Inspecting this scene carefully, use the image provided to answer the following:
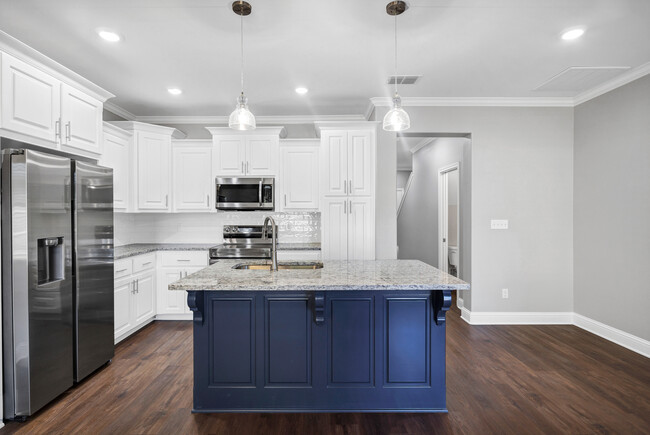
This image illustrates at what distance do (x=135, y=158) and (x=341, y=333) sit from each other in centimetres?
335

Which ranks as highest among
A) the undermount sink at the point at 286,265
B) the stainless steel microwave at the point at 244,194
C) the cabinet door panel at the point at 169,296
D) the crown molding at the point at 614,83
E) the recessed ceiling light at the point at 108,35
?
the recessed ceiling light at the point at 108,35

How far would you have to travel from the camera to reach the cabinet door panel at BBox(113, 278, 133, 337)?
129 inches

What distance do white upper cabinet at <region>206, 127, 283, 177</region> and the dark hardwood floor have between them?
83.1 inches

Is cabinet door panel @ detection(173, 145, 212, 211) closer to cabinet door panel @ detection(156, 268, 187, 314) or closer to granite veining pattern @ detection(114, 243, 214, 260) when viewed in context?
granite veining pattern @ detection(114, 243, 214, 260)

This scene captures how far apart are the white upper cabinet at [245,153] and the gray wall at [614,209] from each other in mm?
3635

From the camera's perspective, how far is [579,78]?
11.1 ft

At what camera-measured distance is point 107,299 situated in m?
2.85

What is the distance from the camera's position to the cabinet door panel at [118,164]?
3576mm

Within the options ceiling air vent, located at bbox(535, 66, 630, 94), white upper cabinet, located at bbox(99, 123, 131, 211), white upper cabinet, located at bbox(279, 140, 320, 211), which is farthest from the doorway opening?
white upper cabinet, located at bbox(99, 123, 131, 211)

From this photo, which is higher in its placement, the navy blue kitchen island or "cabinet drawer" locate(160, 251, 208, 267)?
"cabinet drawer" locate(160, 251, 208, 267)

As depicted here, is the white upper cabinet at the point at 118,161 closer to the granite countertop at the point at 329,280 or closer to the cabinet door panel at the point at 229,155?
the cabinet door panel at the point at 229,155

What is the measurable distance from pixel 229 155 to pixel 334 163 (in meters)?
1.39

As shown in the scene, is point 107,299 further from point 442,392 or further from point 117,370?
point 442,392

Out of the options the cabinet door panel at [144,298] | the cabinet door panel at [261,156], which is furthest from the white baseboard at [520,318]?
the cabinet door panel at [144,298]
